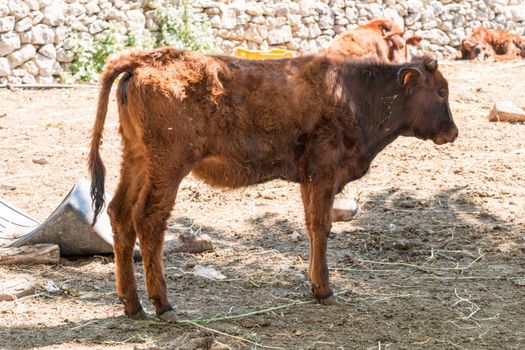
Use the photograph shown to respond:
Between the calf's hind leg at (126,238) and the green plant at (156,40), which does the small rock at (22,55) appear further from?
the calf's hind leg at (126,238)

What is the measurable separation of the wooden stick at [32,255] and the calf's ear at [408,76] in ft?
9.82

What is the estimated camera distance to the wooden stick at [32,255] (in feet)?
22.1

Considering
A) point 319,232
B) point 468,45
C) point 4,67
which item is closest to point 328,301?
point 319,232

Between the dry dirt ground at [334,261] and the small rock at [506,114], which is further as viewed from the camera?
the small rock at [506,114]

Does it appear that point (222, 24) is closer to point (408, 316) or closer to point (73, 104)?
point (73, 104)

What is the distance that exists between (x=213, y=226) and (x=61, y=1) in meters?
8.20

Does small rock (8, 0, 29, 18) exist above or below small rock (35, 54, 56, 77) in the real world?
above

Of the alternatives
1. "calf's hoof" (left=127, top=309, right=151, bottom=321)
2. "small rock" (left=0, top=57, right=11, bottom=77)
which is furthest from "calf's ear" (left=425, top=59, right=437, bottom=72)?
"small rock" (left=0, top=57, right=11, bottom=77)

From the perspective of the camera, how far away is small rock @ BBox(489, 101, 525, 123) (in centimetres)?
1160

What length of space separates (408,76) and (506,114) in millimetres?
5378

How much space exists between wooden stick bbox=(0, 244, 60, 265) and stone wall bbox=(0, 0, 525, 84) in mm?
7953

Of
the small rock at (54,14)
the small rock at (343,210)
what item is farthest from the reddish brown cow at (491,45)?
the small rock at (343,210)

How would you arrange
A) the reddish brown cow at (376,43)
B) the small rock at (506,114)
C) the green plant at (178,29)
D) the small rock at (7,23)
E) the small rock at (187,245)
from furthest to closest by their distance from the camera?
the green plant at (178,29)
the small rock at (7,23)
the reddish brown cow at (376,43)
the small rock at (506,114)
the small rock at (187,245)

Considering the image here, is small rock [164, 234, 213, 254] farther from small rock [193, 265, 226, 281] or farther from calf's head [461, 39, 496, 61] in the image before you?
calf's head [461, 39, 496, 61]
